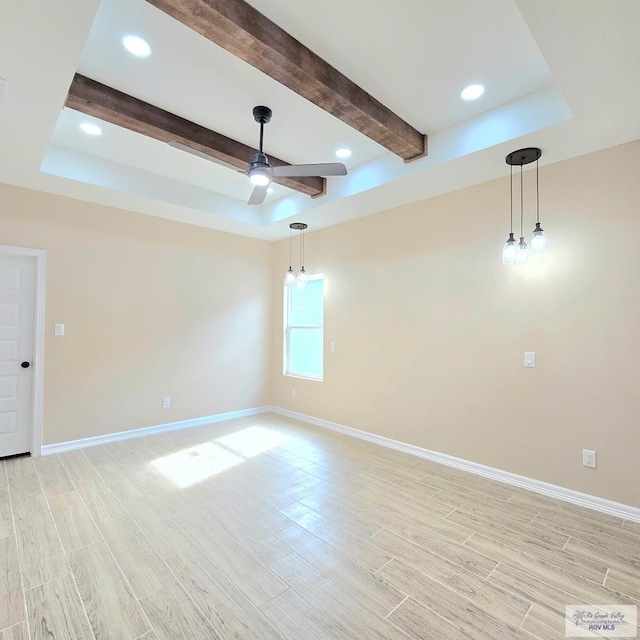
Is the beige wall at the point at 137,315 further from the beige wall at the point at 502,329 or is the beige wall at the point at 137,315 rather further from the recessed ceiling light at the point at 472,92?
the recessed ceiling light at the point at 472,92

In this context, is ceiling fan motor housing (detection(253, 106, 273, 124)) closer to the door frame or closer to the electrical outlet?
the door frame

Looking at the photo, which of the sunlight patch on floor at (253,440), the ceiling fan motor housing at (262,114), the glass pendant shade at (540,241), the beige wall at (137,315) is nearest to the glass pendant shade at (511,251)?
the glass pendant shade at (540,241)

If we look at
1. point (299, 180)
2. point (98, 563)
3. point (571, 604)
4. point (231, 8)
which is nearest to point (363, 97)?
point (231, 8)

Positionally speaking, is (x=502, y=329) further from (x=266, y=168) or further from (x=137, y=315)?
(x=137, y=315)

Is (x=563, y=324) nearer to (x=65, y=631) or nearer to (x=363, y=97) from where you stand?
(x=363, y=97)

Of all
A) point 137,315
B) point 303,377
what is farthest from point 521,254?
point 137,315

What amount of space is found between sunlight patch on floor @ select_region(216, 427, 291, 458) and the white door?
1.99 meters

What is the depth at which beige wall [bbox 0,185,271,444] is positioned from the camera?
3.72 metres

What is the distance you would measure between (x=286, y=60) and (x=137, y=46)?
922mm

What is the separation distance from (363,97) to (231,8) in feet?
3.42

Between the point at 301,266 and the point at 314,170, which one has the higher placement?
the point at 314,170

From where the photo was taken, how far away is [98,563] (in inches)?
78.5

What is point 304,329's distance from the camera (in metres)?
5.26

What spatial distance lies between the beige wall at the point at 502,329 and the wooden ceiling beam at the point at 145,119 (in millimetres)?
1914
